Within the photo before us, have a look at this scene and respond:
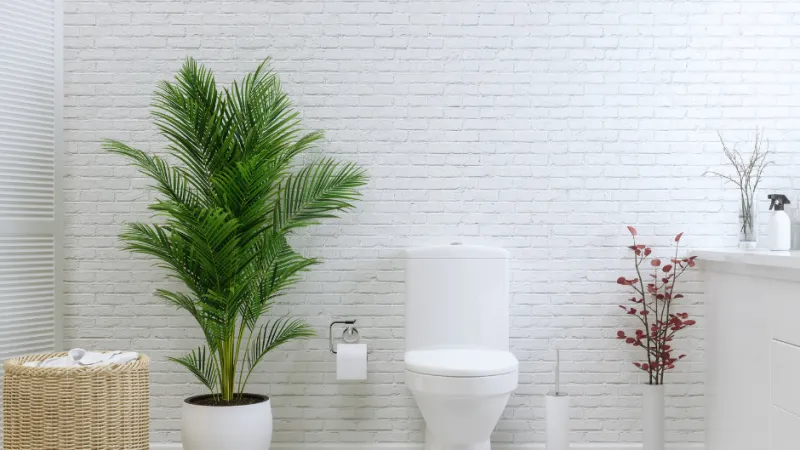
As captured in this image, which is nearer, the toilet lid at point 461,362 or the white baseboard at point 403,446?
the toilet lid at point 461,362

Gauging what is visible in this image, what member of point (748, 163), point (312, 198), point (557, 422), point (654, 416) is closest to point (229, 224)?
point (312, 198)

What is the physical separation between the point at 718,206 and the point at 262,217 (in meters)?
2.08

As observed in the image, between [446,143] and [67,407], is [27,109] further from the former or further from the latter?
[446,143]

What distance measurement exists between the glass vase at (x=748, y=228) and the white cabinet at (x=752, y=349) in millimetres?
154

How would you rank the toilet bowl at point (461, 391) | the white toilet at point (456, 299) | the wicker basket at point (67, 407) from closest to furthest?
the wicker basket at point (67, 407)
the toilet bowl at point (461, 391)
the white toilet at point (456, 299)

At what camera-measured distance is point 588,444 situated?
3.38 m

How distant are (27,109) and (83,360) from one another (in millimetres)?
1383

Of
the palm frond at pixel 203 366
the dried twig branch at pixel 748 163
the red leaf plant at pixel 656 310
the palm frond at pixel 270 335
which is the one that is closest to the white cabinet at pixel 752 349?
the red leaf plant at pixel 656 310

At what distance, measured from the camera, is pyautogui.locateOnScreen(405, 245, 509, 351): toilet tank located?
3.24m

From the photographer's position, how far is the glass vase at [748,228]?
3162mm

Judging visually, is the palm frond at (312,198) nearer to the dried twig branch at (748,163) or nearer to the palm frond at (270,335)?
the palm frond at (270,335)

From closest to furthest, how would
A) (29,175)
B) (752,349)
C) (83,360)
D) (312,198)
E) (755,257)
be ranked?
(83,360)
(755,257)
(752,349)
(312,198)
(29,175)

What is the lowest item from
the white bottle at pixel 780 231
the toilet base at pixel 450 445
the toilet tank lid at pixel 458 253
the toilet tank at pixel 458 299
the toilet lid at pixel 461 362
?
the toilet base at pixel 450 445

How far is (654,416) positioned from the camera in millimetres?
3205
